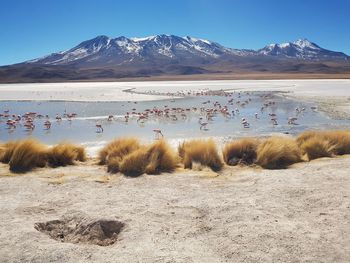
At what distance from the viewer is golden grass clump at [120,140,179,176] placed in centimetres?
845

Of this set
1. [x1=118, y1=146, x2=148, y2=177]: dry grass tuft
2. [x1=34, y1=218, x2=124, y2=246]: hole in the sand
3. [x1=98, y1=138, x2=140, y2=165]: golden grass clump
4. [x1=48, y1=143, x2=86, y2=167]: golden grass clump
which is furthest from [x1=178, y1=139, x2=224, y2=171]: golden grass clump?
[x1=34, y1=218, x2=124, y2=246]: hole in the sand

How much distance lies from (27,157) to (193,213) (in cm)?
462

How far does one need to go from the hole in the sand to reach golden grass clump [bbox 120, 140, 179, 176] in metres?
2.70

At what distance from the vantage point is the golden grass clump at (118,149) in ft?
29.9

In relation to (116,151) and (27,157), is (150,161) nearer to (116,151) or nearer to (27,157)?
(116,151)

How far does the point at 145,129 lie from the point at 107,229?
997cm

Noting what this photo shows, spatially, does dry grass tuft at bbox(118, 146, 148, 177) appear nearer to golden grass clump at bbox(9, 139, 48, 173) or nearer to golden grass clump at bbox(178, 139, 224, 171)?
golden grass clump at bbox(178, 139, 224, 171)

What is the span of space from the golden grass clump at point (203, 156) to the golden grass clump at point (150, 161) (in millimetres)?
269

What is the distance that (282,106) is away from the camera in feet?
76.1

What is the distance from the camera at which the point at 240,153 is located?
370 inches

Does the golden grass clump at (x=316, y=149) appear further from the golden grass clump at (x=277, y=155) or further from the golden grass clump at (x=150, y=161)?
the golden grass clump at (x=150, y=161)

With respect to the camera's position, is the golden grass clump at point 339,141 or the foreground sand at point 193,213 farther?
the golden grass clump at point 339,141

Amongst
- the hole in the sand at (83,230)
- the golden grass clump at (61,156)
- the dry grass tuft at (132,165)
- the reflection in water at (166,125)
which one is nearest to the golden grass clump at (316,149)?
the dry grass tuft at (132,165)

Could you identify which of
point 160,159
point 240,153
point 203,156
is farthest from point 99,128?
point 240,153
